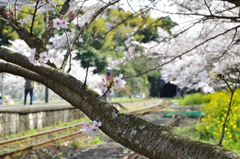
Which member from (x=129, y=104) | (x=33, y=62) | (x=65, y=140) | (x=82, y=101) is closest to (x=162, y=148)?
(x=82, y=101)

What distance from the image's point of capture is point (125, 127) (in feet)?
4.79

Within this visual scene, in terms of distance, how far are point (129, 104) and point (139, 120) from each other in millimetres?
19814

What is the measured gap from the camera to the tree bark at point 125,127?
1.18 meters

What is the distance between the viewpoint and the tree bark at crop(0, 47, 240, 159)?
46.3 inches

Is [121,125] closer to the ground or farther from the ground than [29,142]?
farther from the ground

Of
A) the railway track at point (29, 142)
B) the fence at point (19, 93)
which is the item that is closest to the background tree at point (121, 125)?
the railway track at point (29, 142)

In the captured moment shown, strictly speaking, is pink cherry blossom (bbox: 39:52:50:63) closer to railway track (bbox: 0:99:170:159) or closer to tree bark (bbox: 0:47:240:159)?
tree bark (bbox: 0:47:240:159)

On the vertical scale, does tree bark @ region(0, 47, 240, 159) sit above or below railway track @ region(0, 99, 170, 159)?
above

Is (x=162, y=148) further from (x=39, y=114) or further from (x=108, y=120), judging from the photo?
(x=39, y=114)

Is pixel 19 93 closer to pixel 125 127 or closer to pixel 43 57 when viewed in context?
pixel 43 57

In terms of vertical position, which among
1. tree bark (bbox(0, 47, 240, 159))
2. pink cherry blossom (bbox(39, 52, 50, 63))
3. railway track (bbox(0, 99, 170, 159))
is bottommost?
railway track (bbox(0, 99, 170, 159))

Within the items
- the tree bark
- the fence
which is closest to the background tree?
the tree bark

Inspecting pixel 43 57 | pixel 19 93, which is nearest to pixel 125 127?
pixel 43 57

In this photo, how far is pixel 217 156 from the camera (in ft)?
3.57
